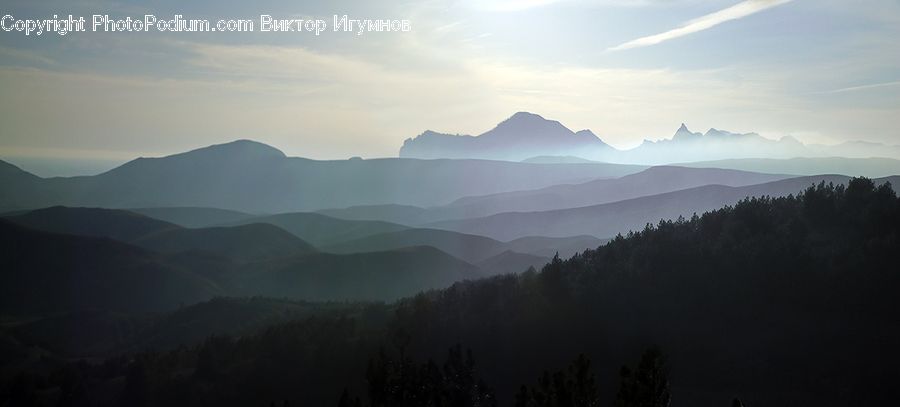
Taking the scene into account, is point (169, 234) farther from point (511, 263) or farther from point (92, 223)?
point (511, 263)

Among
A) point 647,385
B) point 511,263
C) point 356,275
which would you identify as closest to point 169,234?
point 356,275

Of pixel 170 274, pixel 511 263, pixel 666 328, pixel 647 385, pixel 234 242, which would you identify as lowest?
pixel 511 263

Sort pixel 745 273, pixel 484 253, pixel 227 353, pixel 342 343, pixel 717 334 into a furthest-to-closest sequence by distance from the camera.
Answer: pixel 484 253, pixel 227 353, pixel 342 343, pixel 745 273, pixel 717 334

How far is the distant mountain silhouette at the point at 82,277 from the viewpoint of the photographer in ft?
401

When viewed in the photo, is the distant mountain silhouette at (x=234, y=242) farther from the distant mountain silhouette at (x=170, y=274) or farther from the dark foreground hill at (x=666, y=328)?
the dark foreground hill at (x=666, y=328)

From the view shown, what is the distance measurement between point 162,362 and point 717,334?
51607mm

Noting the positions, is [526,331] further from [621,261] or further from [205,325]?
[205,325]

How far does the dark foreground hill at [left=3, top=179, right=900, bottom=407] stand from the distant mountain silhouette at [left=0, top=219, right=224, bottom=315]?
2271 inches

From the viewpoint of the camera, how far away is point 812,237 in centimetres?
5334

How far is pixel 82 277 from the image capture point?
12781 cm

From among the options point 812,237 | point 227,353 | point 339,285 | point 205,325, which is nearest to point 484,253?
point 339,285

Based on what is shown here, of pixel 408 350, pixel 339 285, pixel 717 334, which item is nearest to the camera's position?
pixel 717 334

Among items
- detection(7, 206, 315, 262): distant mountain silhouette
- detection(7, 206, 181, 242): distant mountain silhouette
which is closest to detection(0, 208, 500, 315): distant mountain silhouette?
detection(7, 206, 315, 262): distant mountain silhouette

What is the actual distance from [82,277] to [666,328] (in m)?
115
